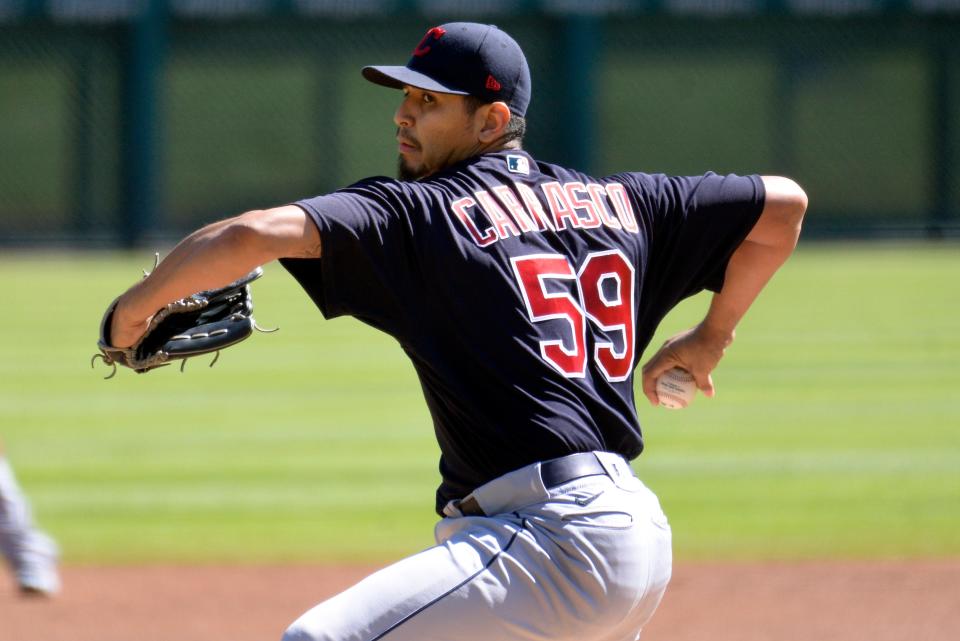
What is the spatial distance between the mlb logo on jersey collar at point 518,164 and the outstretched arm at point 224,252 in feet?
1.58

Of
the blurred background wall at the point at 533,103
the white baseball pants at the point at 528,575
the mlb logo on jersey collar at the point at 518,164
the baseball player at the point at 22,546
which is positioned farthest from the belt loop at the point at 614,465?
the blurred background wall at the point at 533,103

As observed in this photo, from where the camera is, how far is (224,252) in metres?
2.27

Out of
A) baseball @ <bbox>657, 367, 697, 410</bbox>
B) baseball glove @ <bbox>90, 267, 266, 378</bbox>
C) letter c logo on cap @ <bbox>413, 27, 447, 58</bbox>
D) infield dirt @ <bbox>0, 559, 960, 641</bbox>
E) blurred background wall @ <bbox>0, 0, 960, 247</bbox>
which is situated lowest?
blurred background wall @ <bbox>0, 0, 960, 247</bbox>

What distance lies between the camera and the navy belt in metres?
2.52

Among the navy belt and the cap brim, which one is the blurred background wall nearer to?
the cap brim

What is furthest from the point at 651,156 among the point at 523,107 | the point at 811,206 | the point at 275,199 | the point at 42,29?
the point at 523,107

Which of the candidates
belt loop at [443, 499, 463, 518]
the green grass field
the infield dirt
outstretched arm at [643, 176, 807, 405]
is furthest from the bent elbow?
the green grass field

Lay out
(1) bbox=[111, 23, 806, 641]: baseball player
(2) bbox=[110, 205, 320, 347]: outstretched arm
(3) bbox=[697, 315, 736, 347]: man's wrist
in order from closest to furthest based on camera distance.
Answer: (2) bbox=[110, 205, 320, 347]: outstretched arm
(1) bbox=[111, 23, 806, 641]: baseball player
(3) bbox=[697, 315, 736, 347]: man's wrist

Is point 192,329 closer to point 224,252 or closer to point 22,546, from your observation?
point 224,252

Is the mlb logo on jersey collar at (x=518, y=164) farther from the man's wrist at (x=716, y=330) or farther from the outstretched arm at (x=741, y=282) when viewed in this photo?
the man's wrist at (x=716, y=330)

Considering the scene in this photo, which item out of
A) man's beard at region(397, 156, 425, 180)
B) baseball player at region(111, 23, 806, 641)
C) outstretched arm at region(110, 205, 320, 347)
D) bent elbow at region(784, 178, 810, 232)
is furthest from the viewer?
bent elbow at region(784, 178, 810, 232)

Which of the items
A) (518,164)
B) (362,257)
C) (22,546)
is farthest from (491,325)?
(22,546)

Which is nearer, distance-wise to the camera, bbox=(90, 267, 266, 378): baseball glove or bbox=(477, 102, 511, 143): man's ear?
bbox=(90, 267, 266, 378): baseball glove

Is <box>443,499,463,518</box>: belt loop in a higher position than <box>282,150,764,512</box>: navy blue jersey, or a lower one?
lower
